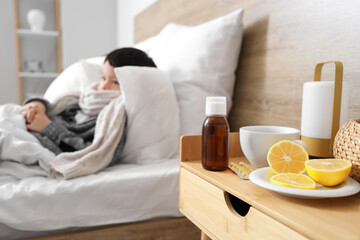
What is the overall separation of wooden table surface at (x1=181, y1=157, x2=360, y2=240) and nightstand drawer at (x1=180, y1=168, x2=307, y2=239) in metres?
0.01

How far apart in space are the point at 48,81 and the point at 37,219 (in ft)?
8.12

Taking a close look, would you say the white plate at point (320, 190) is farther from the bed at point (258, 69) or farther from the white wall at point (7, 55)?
the white wall at point (7, 55)

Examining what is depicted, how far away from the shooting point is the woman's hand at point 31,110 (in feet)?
3.55

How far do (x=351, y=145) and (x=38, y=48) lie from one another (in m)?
3.04

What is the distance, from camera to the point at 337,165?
45 centimetres

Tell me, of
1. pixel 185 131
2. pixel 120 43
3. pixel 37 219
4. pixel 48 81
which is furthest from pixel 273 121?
pixel 48 81

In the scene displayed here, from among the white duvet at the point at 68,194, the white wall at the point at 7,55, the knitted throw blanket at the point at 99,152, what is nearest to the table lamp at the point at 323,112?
the white duvet at the point at 68,194

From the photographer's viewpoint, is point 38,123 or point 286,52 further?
point 38,123

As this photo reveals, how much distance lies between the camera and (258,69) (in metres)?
1.01

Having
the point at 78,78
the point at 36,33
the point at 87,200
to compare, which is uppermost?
the point at 36,33

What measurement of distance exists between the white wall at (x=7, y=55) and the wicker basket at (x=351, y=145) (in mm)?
2943

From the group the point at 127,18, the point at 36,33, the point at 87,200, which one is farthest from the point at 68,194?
the point at 36,33

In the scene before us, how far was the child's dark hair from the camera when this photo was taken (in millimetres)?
1156

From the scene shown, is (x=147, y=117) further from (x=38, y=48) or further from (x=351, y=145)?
(x=38, y=48)
